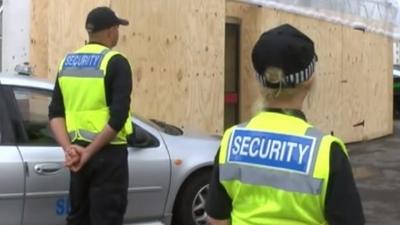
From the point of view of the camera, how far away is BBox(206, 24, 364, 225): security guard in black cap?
2.13 meters

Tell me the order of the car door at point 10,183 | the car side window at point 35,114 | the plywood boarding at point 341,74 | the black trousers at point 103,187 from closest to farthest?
the black trousers at point 103,187 < the car door at point 10,183 < the car side window at point 35,114 < the plywood boarding at point 341,74

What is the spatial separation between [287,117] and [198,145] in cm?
421

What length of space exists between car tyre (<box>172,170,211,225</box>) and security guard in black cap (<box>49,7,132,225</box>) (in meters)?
1.58

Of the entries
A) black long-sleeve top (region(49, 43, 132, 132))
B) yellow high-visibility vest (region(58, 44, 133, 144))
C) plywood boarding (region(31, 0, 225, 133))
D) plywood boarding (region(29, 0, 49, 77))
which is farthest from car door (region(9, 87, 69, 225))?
plywood boarding (region(29, 0, 49, 77))

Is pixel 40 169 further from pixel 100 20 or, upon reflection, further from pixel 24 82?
pixel 100 20

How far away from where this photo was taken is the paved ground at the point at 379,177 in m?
8.05

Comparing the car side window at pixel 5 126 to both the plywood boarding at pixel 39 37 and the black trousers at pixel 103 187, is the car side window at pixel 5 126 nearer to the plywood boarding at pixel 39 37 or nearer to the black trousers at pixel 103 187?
the black trousers at pixel 103 187

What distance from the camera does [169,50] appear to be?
936 cm

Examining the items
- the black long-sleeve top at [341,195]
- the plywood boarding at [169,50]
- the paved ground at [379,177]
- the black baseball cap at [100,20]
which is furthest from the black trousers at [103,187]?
the plywood boarding at [169,50]

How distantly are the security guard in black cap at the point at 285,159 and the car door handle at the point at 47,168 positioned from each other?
316 cm

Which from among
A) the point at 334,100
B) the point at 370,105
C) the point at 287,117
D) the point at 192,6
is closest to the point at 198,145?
the point at 192,6

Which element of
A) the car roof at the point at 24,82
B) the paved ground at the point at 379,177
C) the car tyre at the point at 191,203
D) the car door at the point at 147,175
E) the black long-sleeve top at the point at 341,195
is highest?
the black long-sleeve top at the point at 341,195

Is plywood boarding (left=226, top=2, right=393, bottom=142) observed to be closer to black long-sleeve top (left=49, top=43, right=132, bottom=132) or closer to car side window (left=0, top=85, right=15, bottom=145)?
car side window (left=0, top=85, right=15, bottom=145)

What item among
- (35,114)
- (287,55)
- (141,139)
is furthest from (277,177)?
(141,139)
